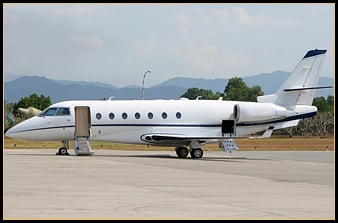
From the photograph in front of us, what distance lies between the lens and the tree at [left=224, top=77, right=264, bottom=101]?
147875 mm

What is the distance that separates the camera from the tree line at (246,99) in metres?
99.6

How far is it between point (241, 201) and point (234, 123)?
23.0m

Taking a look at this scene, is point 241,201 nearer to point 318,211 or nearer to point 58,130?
point 318,211

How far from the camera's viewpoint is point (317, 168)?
30.4m

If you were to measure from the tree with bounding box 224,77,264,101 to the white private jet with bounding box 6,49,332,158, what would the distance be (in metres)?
A: 95.4

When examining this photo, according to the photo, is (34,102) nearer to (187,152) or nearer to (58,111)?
(58,111)

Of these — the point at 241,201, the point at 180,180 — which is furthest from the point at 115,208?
the point at 180,180

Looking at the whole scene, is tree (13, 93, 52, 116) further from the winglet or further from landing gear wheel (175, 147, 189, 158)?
the winglet

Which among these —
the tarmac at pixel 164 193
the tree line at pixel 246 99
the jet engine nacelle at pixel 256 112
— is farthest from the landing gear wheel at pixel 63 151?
the tarmac at pixel 164 193

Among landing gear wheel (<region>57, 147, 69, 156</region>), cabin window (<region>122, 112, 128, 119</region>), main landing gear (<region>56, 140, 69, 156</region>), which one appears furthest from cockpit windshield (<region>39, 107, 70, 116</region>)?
cabin window (<region>122, 112, 128, 119</region>)

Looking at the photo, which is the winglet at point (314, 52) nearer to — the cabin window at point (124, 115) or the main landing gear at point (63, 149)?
the cabin window at point (124, 115)

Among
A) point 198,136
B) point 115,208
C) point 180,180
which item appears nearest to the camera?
point 115,208

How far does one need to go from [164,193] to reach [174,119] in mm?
21336

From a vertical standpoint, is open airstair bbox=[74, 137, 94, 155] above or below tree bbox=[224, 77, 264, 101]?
below
